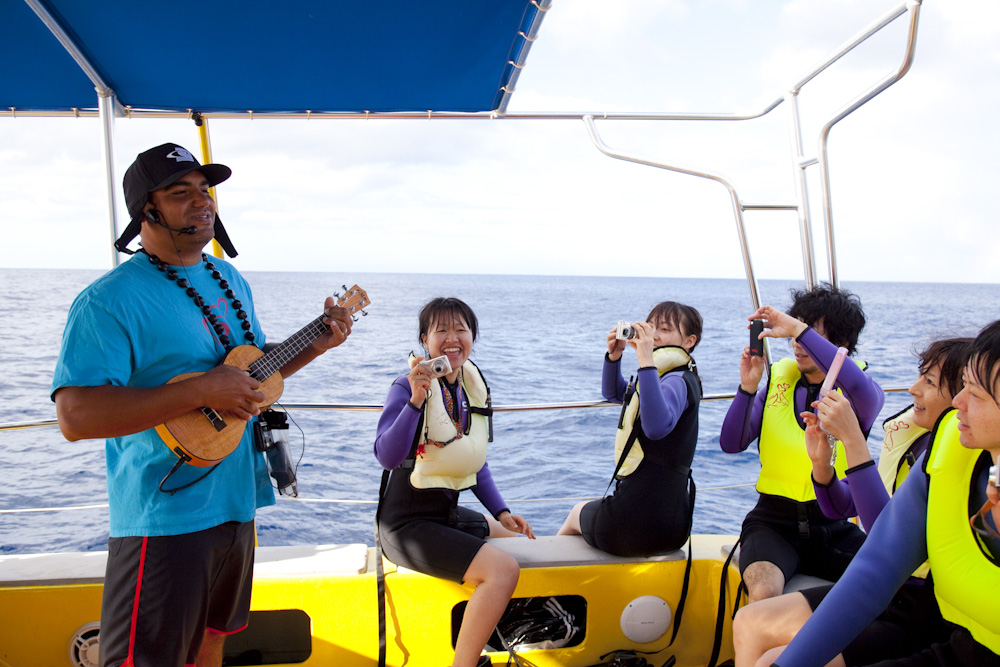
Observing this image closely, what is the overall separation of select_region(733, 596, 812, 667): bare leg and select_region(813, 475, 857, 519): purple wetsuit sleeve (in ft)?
1.02

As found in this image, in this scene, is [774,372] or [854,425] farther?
[774,372]

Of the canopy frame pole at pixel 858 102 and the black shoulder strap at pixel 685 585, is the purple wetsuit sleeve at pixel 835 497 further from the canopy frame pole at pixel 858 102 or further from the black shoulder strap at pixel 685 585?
the canopy frame pole at pixel 858 102

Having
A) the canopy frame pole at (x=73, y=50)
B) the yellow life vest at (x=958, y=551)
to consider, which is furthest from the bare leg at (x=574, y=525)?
the canopy frame pole at (x=73, y=50)

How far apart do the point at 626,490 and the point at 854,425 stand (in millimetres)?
922

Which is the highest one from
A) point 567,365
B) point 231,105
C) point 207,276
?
point 231,105

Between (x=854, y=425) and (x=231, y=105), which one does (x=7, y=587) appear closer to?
(x=231, y=105)

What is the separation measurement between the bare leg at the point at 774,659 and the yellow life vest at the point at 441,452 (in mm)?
1095

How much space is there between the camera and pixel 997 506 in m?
1.24

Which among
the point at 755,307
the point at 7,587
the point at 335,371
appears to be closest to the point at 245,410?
the point at 7,587

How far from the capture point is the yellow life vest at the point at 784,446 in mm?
2299

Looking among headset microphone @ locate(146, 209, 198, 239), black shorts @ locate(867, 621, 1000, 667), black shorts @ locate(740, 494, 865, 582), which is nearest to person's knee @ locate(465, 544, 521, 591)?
black shorts @ locate(740, 494, 865, 582)

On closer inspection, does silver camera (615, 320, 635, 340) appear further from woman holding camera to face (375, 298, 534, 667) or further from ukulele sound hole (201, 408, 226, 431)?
ukulele sound hole (201, 408, 226, 431)

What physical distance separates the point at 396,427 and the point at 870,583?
137 cm

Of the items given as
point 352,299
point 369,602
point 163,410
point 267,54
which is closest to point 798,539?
point 369,602
